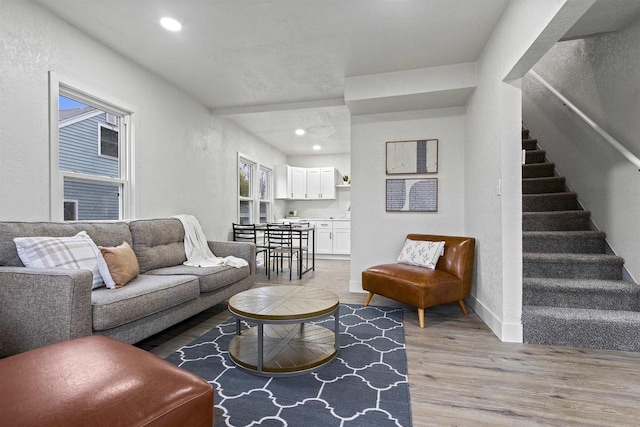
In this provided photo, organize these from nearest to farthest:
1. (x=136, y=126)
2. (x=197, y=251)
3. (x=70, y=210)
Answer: (x=70, y=210), (x=136, y=126), (x=197, y=251)

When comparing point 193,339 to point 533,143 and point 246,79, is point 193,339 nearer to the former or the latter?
point 246,79

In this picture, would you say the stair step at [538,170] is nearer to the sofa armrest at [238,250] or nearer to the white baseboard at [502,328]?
the white baseboard at [502,328]

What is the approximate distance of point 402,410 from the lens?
1.57m

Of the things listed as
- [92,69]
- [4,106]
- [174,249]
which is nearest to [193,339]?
[174,249]

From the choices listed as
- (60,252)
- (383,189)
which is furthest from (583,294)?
(60,252)

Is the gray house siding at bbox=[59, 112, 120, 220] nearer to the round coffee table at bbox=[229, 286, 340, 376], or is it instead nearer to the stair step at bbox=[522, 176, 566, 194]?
the round coffee table at bbox=[229, 286, 340, 376]

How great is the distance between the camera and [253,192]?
609 cm

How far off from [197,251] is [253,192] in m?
2.78

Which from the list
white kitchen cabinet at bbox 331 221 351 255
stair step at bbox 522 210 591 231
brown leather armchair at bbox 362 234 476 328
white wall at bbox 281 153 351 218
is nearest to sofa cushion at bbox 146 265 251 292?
brown leather armchair at bbox 362 234 476 328

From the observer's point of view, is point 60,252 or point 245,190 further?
point 245,190

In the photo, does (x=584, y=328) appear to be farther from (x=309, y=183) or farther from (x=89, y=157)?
(x=309, y=183)

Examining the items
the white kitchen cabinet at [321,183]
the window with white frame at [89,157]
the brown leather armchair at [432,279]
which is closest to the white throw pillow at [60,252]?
the window with white frame at [89,157]

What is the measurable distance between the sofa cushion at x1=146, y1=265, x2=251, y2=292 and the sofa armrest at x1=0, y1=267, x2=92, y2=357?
3.14ft

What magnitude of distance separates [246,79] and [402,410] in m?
3.44
